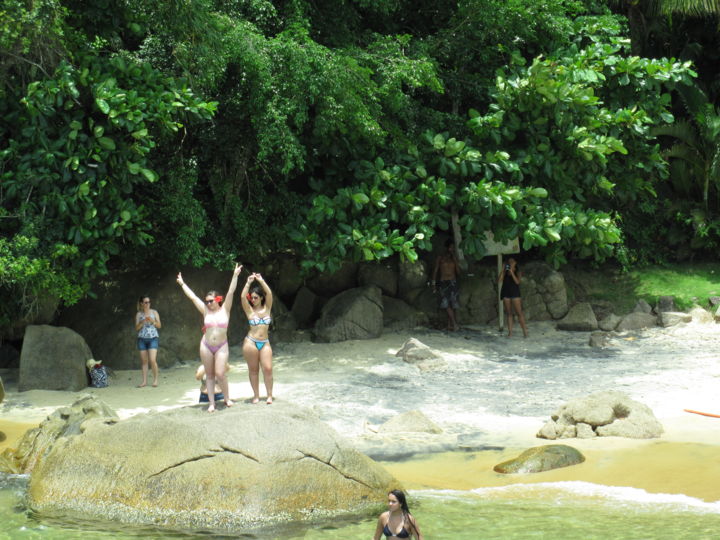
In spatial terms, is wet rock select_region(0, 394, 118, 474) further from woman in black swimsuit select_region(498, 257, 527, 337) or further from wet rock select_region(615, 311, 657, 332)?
wet rock select_region(615, 311, 657, 332)

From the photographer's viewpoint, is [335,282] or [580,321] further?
[335,282]

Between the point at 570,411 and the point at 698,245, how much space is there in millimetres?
10355

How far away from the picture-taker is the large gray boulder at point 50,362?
13.5 metres

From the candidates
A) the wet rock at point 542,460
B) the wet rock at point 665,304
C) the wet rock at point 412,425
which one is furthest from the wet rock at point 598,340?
the wet rock at point 542,460

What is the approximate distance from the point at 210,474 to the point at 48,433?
106 inches

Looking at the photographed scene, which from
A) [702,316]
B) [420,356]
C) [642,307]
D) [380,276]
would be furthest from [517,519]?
[642,307]

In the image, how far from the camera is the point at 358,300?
1695 cm

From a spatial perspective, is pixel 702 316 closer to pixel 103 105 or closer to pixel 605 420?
pixel 605 420

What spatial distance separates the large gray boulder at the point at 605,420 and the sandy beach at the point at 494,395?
15cm

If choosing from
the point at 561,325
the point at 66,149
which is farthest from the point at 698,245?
the point at 66,149

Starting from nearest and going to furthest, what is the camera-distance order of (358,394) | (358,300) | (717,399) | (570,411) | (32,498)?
(32,498) → (570,411) → (717,399) → (358,394) → (358,300)

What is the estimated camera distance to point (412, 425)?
11328 millimetres

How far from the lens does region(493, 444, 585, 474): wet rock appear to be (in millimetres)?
9812

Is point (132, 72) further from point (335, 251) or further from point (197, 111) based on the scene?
point (335, 251)
